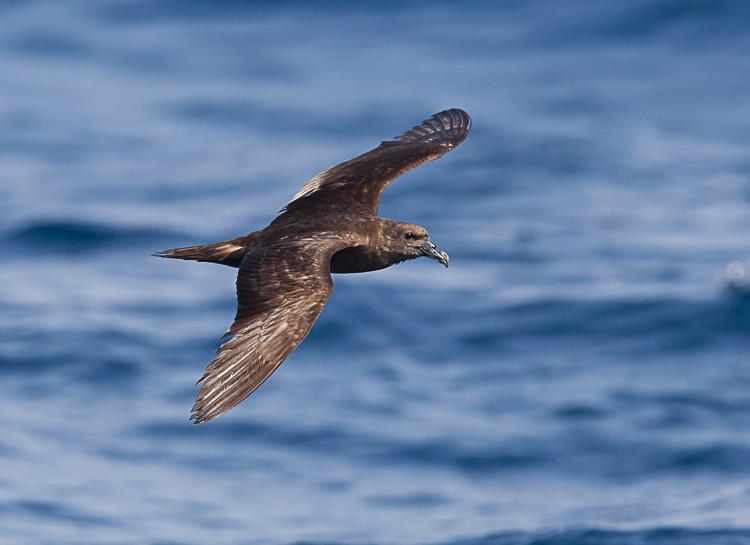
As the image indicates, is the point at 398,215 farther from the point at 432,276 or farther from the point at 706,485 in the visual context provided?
the point at 706,485

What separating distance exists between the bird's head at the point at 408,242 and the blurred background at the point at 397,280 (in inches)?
284

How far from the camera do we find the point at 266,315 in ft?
31.3

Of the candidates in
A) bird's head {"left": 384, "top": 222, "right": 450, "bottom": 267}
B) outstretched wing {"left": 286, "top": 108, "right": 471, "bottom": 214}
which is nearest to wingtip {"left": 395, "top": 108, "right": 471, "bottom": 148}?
outstretched wing {"left": 286, "top": 108, "right": 471, "bottom": 214}

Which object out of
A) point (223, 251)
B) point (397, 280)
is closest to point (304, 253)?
point (223, 251)

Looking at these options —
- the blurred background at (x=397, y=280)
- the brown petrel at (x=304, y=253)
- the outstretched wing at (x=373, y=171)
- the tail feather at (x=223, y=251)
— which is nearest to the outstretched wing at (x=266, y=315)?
the brown petrel at (x=304, y=253)

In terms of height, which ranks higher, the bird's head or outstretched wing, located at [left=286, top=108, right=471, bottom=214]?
outstretched wing, located at [left=286, top=108, right=471, bottom=214]

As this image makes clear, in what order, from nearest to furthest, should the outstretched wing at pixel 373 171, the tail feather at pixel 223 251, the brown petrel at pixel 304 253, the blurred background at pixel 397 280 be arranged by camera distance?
the brown petrel at pixel 304 253 < the tail feather at pixel 223 251 < the outstretched wing at pixel 373 171 < the blurred background at pixel 397 280

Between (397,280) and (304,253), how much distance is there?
41.0 feet

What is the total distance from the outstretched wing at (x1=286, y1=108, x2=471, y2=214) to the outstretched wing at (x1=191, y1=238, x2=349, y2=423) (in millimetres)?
1142

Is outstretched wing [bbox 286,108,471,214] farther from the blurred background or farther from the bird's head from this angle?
the blurred background

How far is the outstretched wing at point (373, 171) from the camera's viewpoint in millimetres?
11438

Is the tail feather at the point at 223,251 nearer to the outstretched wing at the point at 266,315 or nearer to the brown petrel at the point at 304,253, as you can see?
the brown petrel at the point at 304,253

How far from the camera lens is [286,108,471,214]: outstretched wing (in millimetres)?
11438

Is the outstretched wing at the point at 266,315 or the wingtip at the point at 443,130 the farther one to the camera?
the wingtip at the point at 443,130
